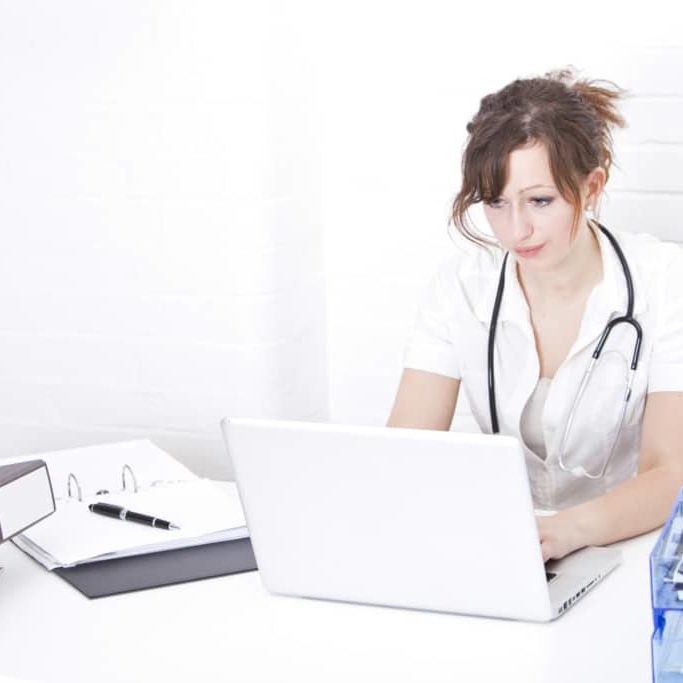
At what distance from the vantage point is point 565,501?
6.86 feet

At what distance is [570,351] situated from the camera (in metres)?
1.99

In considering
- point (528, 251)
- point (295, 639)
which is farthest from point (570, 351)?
point (295, 639)

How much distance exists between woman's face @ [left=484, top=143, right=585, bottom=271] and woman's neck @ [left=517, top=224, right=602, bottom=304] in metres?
0.09

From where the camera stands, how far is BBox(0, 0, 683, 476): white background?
2363 mm

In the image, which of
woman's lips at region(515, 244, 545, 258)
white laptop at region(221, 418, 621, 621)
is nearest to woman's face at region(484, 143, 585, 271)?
woman's lips at region(515, 244, 545, 258)

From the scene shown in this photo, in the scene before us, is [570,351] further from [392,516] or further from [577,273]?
[392,516]

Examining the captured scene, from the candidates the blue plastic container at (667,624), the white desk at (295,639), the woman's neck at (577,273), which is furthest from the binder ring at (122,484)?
the blue plastic container at (667,624)

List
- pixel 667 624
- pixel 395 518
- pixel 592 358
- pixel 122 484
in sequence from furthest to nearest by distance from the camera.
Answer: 1. pixel 592 358
2. pixel 122 484
3. pixel 395 518
4. pixel 667 624

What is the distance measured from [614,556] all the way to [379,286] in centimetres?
112

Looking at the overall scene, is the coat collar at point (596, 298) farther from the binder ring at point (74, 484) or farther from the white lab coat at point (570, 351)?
the binder ring at point (74, 484)

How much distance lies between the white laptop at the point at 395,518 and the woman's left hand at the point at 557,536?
50 mm

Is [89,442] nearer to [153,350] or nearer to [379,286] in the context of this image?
[153,350]

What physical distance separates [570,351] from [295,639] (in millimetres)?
806

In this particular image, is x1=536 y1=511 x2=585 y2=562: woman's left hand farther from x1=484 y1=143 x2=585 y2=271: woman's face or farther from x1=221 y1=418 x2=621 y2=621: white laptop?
x1=484 y1=143 x2=585 y2=271: woman's face
